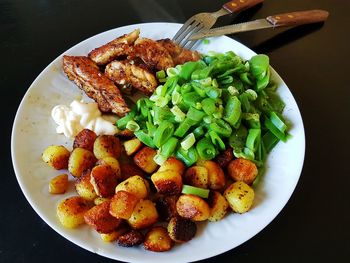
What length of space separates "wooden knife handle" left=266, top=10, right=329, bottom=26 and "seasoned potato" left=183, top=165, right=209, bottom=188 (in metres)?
1.02

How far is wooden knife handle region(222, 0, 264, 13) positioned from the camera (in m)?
2.22

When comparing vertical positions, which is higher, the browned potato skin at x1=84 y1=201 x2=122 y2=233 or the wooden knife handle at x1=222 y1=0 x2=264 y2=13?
the wooden knife handle at x1=222 y1=0 x2=264 y2=13

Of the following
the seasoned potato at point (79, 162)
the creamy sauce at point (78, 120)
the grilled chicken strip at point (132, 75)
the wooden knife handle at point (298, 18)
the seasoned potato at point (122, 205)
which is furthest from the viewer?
the wooden knife handle at point (298, 18)

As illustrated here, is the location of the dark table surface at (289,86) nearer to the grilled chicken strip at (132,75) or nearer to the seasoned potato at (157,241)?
the seasoned potato at (157,241)

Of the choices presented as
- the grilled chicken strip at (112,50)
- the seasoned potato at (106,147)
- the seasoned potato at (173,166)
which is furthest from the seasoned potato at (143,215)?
the grilled chicken strip at (112,50)

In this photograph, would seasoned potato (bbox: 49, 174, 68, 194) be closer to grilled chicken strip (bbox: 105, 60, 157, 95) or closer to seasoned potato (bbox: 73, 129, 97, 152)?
seasoned potato (bbox: 73, 129, 97, 152)

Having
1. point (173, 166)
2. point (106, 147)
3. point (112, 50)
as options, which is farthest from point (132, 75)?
point (173, 166)

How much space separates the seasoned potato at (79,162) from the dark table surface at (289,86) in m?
0.23

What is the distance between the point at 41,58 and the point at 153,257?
133cm

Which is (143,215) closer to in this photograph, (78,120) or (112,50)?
(78,120)

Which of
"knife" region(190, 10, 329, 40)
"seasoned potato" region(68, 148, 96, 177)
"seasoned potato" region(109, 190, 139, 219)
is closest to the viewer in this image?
"seasoned potato" region(109, 190, 139, 219)

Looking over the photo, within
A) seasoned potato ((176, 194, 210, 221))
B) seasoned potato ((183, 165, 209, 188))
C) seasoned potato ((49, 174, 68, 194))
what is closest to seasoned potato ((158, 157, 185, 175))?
seasoned potato ((183, 165, 209, 188))

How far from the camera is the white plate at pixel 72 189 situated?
1326 millimetres

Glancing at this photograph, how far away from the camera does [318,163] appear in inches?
67.9
